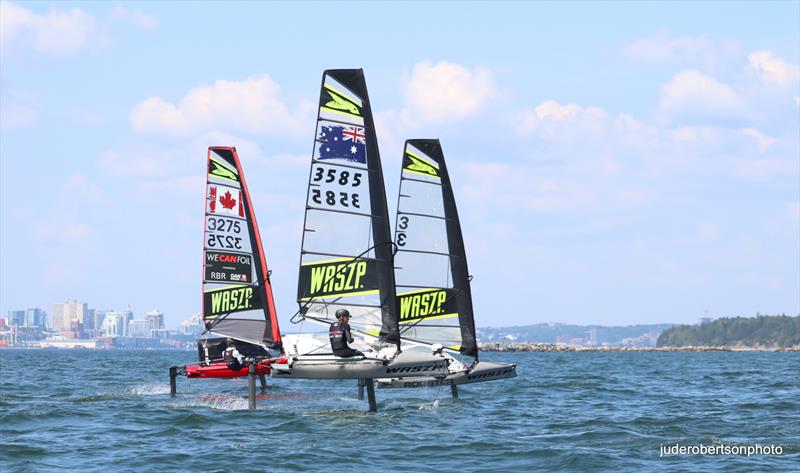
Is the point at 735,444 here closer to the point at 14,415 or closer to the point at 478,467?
the point at 478,467

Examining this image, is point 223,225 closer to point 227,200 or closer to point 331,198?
point 227,200

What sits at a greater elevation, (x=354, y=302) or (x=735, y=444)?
(x=354, y=302)

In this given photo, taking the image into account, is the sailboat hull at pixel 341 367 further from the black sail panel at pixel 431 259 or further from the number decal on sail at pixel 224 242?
the number decal on sail at pixel 224 242

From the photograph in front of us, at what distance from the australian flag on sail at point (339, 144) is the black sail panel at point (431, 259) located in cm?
392

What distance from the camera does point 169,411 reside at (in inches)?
1074

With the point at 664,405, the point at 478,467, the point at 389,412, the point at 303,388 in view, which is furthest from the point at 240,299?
the point at 478,467

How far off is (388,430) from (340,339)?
2.45 metres

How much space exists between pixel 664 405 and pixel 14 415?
Answer: 18242 mm

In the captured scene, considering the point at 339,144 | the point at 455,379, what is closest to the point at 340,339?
the point at 339,144

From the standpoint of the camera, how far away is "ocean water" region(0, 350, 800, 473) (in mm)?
19062

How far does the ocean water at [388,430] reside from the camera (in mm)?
19062

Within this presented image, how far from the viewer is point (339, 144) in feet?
85.1

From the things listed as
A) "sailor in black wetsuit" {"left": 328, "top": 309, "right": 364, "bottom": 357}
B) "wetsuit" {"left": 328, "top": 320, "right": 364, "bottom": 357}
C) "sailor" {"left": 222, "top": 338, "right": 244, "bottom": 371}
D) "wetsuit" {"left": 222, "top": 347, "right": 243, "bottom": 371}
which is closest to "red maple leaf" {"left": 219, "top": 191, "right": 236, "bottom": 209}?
"sailor" {"left": 222, "top": 338, "right": 244, "bottom": 371}

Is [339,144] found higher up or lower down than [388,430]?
higher up
